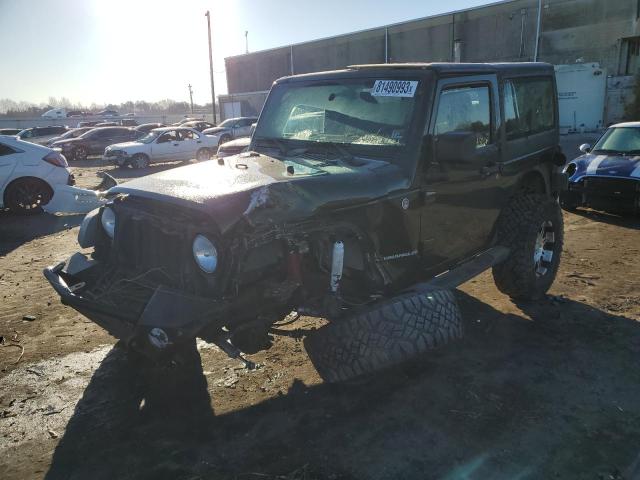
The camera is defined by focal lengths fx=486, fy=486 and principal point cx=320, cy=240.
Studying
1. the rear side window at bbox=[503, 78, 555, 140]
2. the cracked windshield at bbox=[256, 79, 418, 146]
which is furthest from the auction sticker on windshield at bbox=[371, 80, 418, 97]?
the rear side window at bbox=[503, 78, 555, 140]

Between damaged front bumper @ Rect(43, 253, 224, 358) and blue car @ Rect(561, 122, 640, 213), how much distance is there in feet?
24.1

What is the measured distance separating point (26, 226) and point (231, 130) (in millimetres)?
14600

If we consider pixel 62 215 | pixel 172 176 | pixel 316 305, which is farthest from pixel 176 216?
pixel 62 215

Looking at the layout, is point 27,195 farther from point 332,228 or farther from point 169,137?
point 169,137

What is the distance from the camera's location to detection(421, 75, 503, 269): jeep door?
3.43 m

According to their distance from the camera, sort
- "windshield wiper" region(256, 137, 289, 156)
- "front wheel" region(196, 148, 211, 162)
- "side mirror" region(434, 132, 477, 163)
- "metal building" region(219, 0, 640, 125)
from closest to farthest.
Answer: "side mirror" region(434, 132, 477, 163), "windshield wiper" region(256, 137, 289, 156), "front wheel" region(196, 148, 211, 162), "metal building" region(219, 0, 640, 125)

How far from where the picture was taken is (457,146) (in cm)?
313

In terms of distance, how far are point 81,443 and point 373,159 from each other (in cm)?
259

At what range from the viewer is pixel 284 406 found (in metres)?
3.22

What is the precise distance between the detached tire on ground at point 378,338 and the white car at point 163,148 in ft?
53.7

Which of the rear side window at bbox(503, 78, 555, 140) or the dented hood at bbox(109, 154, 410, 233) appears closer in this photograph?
the dented hood at bbox(109, 154, 410, 233)

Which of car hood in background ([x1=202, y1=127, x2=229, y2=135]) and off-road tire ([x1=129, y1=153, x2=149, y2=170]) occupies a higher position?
car hood in background ([x1=202, y1=127, x2=229, y2=135])

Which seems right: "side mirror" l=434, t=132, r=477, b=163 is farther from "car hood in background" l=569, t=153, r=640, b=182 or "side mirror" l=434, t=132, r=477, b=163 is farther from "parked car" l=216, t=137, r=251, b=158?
"parked car" l=216, t=137, r=251, b=158

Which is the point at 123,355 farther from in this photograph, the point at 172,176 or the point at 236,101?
the point at 236,101
